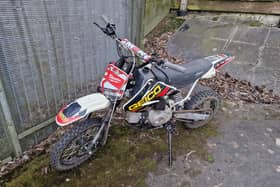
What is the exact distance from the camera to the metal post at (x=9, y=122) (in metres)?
1.63

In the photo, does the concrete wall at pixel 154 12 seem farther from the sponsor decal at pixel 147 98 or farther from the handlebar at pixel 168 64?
the handlebar at pixel 168 64

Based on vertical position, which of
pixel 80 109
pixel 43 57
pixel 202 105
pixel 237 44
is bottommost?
pixel 202 105

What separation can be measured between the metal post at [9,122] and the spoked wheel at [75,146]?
1.52 feet

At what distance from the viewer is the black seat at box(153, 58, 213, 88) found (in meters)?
1.88

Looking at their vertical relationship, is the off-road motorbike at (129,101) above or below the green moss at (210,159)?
above

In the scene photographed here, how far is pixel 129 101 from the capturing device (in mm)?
1756

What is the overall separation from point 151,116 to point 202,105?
0.74 m

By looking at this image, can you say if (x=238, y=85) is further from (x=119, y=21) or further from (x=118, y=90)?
(x=118, y=90)

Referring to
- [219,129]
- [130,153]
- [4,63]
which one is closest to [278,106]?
[219,129]

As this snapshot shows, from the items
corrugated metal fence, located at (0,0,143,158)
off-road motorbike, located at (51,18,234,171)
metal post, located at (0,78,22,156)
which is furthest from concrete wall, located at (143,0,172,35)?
metal post, located at (0,78,22,156)

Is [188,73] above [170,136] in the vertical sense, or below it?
above

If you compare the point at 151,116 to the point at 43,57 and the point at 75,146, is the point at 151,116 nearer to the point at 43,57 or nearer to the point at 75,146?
the point at 75,146

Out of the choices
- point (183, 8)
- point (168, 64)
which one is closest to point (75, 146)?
point (168, 64)

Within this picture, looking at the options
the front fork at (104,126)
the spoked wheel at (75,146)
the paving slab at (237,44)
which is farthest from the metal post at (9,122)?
the paving slab at (237,44)
